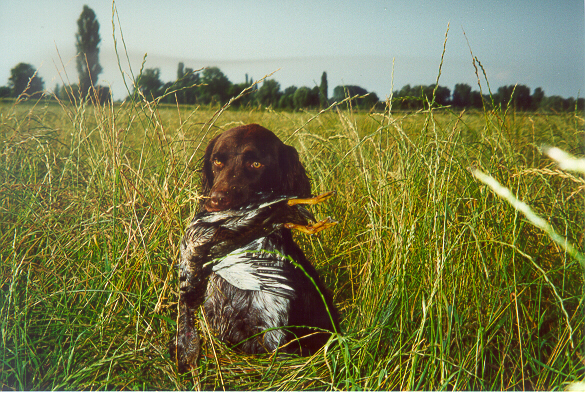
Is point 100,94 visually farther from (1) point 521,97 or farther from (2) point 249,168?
(1) point 521,97

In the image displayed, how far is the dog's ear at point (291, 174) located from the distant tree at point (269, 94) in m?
0.32

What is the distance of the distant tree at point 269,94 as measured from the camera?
1.40 meters

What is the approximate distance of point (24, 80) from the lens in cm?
136

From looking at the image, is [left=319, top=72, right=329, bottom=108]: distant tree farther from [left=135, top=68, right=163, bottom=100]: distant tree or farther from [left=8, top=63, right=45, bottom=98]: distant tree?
[left=8, top=63, right=45, bottom=98]: distant tree

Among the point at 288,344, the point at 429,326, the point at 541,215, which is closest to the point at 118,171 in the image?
the point at 288,344

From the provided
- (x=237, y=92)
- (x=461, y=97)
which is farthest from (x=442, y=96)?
(x=237, y=92)

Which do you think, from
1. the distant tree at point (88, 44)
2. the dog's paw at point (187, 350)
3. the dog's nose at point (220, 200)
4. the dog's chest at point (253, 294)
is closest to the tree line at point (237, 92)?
the distant tree at point (88, 44)

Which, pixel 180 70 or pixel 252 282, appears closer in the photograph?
pixel 252 282

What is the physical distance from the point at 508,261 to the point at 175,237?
139 cm

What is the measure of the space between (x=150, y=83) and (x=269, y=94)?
54 cm

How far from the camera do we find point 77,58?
53.2 inches

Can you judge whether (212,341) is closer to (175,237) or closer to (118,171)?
(175,237)

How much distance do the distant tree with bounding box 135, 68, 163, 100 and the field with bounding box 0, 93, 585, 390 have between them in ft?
0.24

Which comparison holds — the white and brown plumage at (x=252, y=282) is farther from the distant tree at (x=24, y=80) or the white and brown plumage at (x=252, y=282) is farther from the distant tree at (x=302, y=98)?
the distant tree at (x=24, y=80)
